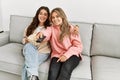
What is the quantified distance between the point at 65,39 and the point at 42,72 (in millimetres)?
449

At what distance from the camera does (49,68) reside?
176 centimetres

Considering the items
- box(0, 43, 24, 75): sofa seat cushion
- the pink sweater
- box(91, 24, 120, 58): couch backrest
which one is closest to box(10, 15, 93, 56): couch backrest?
box(91, 24, 120, 58): couch backrest

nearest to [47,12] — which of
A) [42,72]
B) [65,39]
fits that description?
[65,39]

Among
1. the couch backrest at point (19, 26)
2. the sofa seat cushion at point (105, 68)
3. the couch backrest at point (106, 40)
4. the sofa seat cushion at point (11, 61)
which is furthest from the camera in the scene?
the couch backrest at point (19, 26)

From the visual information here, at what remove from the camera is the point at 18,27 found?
2.45 metres

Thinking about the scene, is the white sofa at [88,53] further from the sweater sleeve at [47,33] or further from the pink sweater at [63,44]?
the sweater sleeve at [47,33]

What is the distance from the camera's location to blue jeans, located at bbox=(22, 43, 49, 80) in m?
1.76

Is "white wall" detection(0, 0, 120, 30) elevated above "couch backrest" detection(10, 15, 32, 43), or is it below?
above

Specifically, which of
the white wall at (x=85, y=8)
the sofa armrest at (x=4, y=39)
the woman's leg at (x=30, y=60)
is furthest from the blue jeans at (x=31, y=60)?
the white wall at (x=85, y=8)

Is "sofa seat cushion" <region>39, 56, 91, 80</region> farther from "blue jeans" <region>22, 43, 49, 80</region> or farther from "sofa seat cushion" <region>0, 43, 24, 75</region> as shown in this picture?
"sofa seat cushion" <region>0, 43, 24, 75</region>

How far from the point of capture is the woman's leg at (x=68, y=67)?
1.66 meters

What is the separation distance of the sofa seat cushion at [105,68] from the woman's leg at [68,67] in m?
0.20

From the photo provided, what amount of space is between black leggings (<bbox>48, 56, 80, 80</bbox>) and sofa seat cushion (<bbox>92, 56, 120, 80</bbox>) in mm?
210

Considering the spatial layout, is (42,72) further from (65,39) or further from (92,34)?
(92,34)
